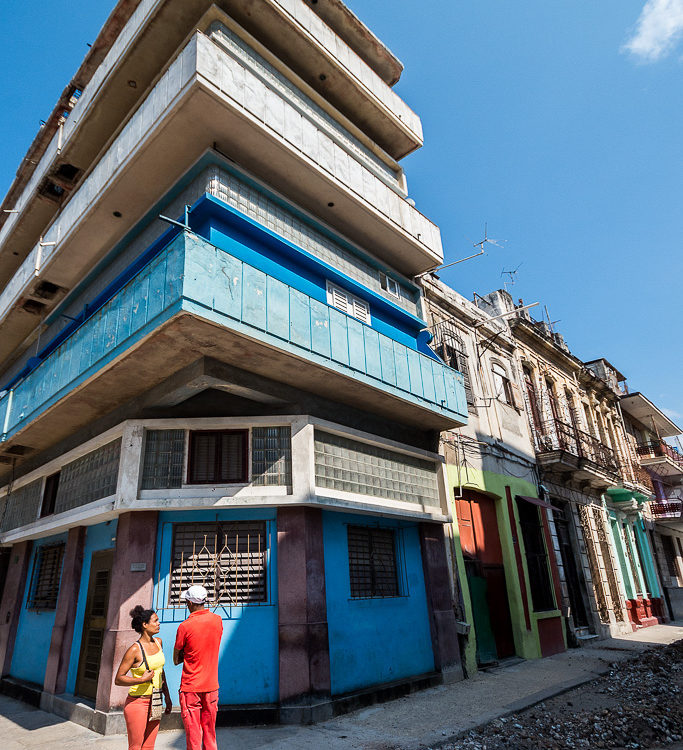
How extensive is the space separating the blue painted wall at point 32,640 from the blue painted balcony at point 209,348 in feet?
11.0

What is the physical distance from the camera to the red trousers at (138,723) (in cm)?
465

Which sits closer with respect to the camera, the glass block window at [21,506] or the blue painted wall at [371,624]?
the blue painted wall at [371,624]

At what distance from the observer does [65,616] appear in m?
8.89

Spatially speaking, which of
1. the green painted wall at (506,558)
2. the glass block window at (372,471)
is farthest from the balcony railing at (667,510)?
the glass block window at (372,471)

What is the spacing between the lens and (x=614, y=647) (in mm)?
13375

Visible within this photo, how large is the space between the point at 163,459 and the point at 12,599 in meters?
6.36

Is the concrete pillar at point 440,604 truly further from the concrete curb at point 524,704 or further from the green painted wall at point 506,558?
the concrete curb at point 524,704

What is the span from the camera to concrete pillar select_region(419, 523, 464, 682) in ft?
31.2

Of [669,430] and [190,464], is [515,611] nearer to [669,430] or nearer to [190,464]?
[190,464]

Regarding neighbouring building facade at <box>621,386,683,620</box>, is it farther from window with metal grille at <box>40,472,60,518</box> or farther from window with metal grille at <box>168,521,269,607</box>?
window with metal grille at <box>40,472,60,518</box>

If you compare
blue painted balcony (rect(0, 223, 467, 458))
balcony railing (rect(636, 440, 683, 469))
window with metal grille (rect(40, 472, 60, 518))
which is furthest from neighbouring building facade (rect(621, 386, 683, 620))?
window with metal grille (rect(40, 472, 60, 518))

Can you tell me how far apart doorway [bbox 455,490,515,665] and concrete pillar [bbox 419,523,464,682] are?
4.24ft

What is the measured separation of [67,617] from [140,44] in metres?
10.4

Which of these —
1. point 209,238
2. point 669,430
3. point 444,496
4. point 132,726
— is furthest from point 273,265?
point 669,430
